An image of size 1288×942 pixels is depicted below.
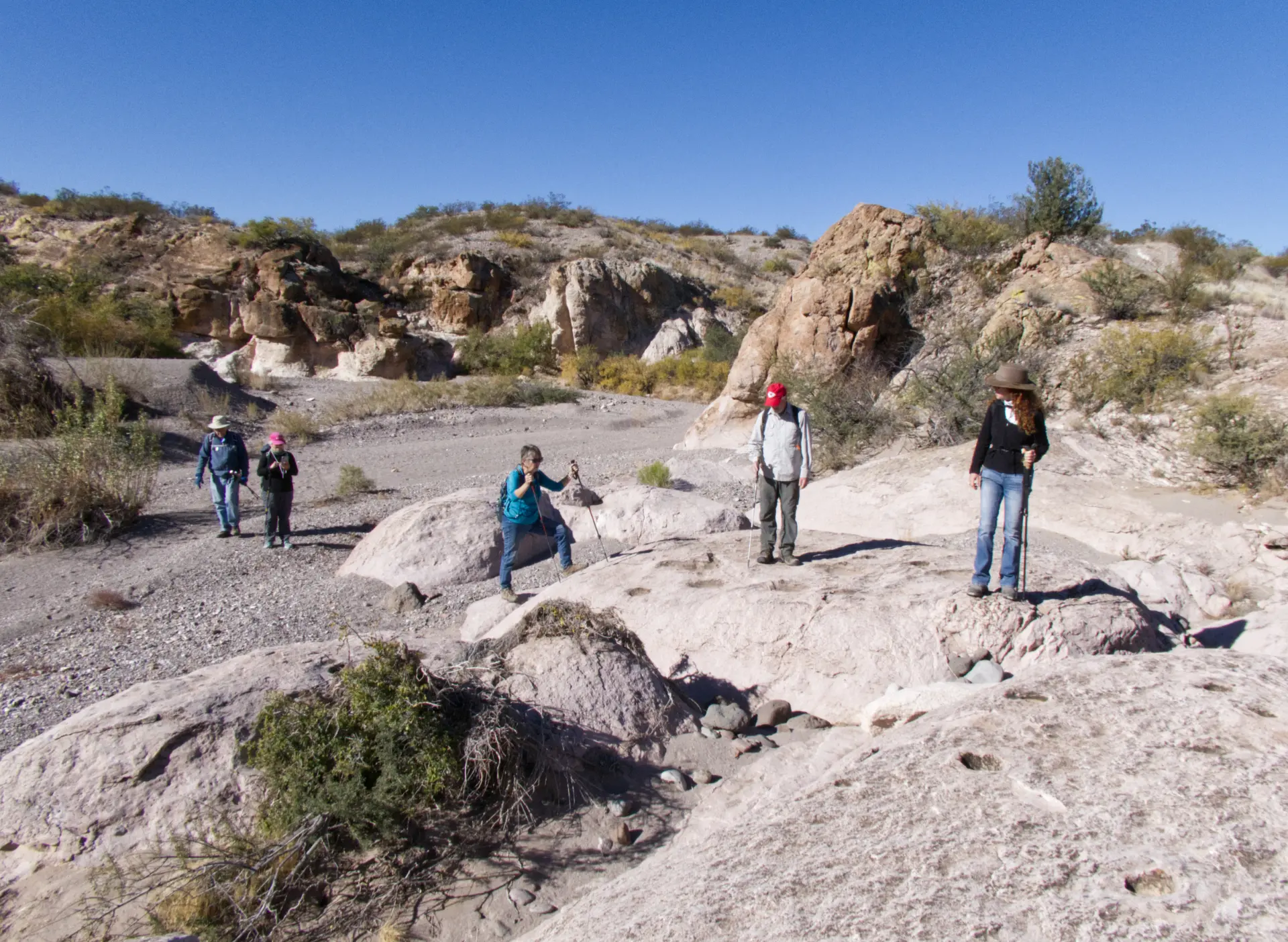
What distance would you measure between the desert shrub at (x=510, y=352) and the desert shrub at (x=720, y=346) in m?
5.87

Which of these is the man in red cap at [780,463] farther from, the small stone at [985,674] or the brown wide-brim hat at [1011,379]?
the small stone at [985,674]

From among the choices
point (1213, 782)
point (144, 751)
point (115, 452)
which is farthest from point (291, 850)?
point (115, 452)

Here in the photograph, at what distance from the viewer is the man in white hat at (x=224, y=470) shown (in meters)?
9.20

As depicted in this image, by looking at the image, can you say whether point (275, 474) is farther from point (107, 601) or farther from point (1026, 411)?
point (1026, 411)

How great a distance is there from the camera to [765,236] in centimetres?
5341

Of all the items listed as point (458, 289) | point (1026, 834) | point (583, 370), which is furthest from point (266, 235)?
point (1026, 834)

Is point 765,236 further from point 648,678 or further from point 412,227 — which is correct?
point 648,678

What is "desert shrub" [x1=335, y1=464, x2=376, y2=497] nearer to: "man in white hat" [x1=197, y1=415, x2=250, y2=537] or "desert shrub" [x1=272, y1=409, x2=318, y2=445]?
"man in white hat" [x1=197, y1=415, x2=250, y2=537]

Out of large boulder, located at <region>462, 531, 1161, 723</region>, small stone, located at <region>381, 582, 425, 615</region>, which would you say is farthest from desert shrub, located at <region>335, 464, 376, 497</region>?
large boulder, located at <region>462, 531, 1161, 723</region>

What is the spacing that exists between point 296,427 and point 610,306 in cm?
1560

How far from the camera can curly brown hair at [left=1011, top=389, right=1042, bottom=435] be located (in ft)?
14.3

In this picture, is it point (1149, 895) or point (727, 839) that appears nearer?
point (1149, 895)

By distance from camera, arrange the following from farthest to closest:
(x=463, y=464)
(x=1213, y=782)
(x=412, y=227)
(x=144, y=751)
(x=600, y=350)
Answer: (x=412, y=227) < (x=600, y=350) < (x=463, y=464) < (x=144, y=751) < (x=1213, y=782)

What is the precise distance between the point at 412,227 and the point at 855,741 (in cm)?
4451
